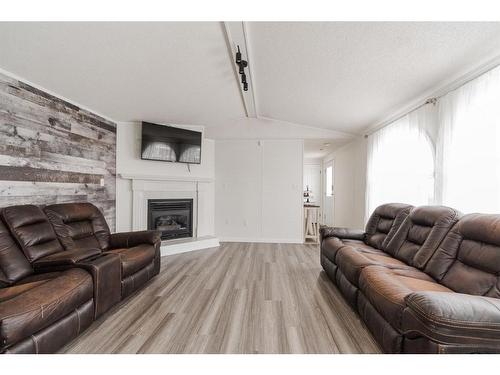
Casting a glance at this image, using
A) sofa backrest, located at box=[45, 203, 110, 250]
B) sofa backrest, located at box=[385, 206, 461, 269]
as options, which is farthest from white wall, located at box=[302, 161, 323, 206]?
sofa backrest, located at box=[45, 203, 110, 250]

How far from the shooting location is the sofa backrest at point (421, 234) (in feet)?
6.65

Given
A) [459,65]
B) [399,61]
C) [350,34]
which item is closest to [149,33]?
[350,34]

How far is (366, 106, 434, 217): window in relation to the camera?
287 cm

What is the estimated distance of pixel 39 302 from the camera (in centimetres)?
136

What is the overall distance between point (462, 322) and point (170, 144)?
4.41 metres

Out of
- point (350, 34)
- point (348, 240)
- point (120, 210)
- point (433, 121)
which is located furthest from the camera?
point (120, 210)

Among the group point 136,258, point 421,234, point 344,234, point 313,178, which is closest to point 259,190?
point 344,234

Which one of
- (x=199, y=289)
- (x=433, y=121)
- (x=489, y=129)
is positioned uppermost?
(x=433, y=121)

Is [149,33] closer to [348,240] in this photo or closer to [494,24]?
[494,24]

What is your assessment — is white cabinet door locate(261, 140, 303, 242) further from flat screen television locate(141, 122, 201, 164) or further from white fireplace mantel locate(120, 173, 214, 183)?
flat screen television locate(141, 122, 201, 164)

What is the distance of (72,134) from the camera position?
3.20m

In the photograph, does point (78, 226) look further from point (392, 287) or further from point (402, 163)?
point (402, 163)

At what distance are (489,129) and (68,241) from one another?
4.36m

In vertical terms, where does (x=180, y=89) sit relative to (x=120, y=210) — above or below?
above
